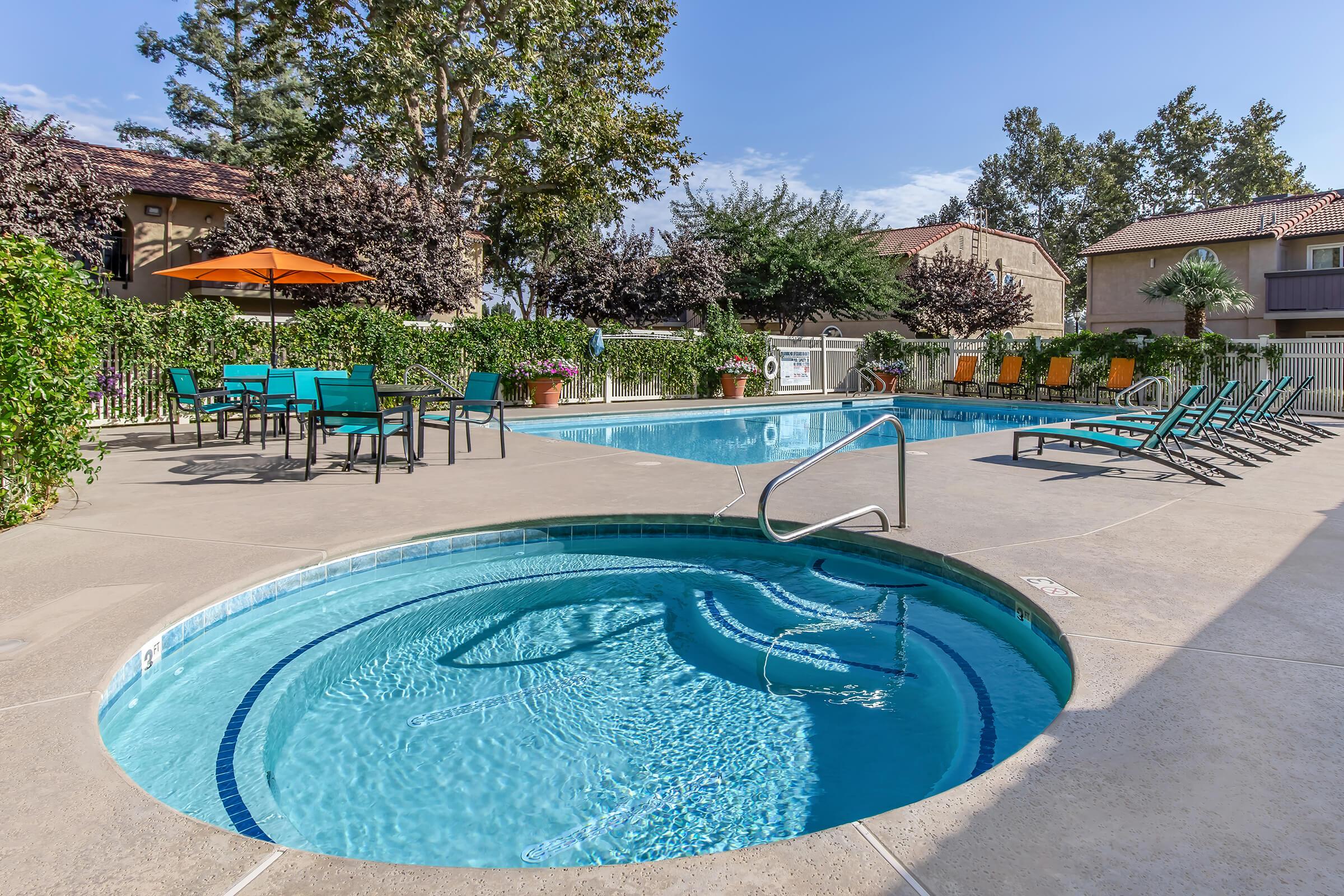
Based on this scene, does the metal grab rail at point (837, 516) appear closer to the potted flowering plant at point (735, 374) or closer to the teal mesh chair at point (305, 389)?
the teal mesh chair at point (305, 389)

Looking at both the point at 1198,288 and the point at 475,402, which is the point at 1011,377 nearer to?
the point at 1198,288

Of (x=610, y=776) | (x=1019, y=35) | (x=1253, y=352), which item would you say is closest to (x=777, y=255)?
(x=1019, y=35)

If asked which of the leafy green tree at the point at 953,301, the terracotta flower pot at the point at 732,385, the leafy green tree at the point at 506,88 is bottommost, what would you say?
the terracotta flower pot at the point at 732,385

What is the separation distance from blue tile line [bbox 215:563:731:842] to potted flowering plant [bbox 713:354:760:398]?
14765 mm

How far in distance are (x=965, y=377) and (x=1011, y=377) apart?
1.22m

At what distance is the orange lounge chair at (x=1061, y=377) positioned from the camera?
18.6 m

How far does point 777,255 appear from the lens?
25.5 meters

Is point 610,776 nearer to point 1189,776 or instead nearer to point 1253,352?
point 1189,776

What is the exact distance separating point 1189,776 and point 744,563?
3.40m

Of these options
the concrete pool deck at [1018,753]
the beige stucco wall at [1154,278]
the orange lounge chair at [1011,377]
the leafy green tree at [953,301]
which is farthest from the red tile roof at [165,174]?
the beige stucco wall at [1154,278]

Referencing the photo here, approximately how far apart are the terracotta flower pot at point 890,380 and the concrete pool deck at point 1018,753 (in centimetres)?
1521

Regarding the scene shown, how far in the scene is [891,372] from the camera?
2225 cm

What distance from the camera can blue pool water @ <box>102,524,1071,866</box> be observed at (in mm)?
2605

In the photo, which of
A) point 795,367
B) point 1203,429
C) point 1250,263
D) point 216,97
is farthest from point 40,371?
point 216,97
